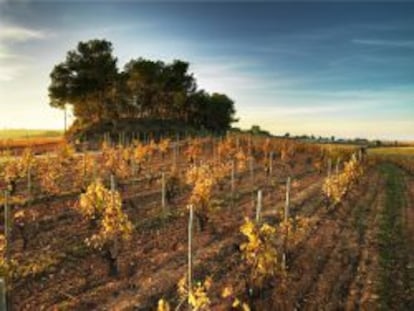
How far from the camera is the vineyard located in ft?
34.0

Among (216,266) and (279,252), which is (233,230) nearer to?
(279,252)

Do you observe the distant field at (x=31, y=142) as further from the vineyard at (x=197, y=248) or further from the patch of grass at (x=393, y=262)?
the patch of grass at (x=393, y=262)

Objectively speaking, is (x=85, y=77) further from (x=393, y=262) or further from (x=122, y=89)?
(x=393, y=262)

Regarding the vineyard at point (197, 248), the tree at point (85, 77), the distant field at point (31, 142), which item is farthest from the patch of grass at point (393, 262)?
the tree at point (85, 77)

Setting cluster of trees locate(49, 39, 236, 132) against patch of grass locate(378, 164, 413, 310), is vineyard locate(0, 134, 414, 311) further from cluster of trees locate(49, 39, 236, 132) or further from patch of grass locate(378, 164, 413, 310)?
cluster of trees locate(49, 39, 236, 132)

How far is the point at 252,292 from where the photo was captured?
10211 mm

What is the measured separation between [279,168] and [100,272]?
25888 mm

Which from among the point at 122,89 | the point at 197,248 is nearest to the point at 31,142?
the point at 122,89

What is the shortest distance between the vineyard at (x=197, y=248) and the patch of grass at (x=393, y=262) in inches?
1.7

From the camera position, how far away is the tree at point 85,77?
52.1m

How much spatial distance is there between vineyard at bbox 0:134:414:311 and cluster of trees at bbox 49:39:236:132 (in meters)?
28.8

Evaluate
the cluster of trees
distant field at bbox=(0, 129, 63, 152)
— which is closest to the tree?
the cluster of trees

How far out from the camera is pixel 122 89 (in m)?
56.9

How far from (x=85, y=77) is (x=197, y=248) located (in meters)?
41.8
